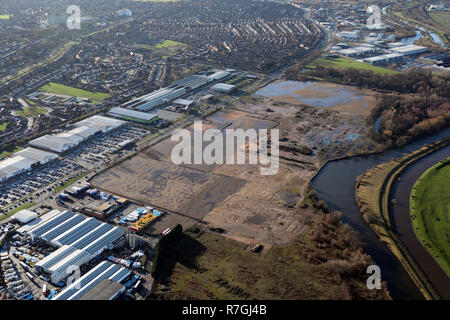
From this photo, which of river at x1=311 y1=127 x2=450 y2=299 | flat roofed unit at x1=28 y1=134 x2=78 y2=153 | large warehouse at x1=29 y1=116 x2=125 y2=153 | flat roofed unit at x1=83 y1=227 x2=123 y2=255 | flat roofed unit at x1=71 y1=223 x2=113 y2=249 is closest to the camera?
river at x1=311 y1=127 x2=450 y2=299

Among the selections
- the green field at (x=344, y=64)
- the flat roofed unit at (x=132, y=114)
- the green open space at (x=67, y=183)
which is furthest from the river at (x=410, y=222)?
the flat roofed unit at (x=132, y=114)

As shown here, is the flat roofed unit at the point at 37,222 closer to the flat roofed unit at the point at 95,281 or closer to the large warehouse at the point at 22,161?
the flat roofed unit at the point at 95,281

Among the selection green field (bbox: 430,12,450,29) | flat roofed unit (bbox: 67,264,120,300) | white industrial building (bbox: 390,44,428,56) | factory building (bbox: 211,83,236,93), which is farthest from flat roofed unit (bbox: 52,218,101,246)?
green field (bbox: 430,12,450,29)

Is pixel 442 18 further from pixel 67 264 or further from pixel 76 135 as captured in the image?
pixel 67 264

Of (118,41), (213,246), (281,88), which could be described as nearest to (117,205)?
(213,246)

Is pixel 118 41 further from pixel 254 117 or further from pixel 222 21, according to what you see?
pixel 254 117

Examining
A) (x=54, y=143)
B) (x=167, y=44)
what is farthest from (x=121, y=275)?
(x=167, y=44)

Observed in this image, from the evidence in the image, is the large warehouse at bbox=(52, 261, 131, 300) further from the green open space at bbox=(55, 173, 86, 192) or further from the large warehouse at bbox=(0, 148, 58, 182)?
the large warehouse at bbox=(0, 148, 58, 182)
